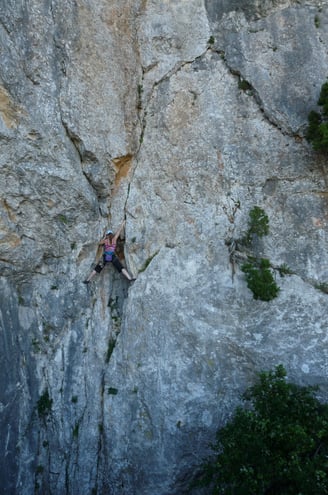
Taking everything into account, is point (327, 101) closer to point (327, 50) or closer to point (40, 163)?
point (327, 50)

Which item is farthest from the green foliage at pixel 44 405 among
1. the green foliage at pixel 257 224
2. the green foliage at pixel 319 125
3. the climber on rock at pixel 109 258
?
the green foliage at pixel 319 125

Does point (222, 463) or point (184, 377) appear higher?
point (184, 377)

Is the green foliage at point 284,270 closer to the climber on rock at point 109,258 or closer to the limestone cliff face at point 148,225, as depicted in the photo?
the limestone cliff face at point 148,225

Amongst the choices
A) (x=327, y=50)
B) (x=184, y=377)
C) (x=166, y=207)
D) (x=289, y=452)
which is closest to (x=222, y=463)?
(x=289, y=452)

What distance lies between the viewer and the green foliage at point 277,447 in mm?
7129

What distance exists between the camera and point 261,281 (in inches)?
400

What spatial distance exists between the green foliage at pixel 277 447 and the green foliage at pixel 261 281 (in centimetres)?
221

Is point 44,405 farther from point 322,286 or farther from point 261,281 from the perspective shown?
point 322,286

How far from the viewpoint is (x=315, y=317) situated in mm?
9742

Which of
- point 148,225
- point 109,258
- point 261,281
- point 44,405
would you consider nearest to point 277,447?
point 261,281

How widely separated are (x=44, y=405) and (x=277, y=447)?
5598mm

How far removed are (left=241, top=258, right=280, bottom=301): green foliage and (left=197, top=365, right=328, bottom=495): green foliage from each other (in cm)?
221

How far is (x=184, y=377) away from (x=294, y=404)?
9.12 feet

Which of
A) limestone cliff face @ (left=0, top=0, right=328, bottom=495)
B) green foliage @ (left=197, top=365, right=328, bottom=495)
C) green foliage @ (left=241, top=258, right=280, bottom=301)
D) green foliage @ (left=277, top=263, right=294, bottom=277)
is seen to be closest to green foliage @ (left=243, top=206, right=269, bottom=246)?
limestone cliff face @ (left=0, top=0, right=328, bottom=495)
